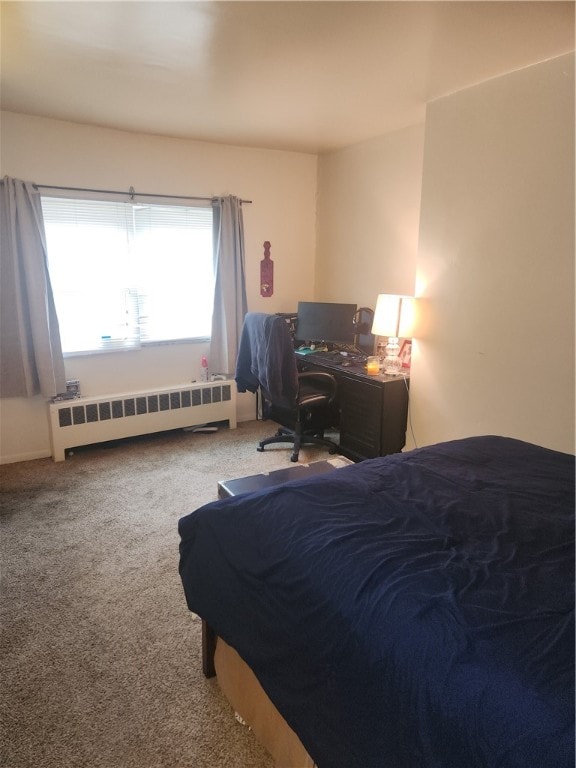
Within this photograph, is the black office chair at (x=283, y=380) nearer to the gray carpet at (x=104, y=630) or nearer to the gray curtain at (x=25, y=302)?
the gray carpet at (x=104, y=630)

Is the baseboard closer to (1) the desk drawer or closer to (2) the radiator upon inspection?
(2) the radiator

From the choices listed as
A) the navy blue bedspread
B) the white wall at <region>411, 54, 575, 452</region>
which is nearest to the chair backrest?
the white wall at <region>411, 54, 575, 452</region>

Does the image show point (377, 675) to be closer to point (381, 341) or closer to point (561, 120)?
point (561, 120)

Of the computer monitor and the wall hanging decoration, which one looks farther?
the wall hanging decoration

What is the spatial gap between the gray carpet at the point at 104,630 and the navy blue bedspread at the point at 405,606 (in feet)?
1.30

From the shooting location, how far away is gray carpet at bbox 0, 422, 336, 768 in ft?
4.91

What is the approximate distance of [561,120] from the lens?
2.32m

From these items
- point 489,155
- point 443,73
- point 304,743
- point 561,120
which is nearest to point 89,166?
point 443,73

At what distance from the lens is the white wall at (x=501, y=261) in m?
2.39

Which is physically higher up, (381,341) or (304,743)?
(381,341)

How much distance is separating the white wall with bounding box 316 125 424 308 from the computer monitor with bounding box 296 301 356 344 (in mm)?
231

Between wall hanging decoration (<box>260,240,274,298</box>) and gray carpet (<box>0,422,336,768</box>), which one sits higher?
wall hanging decoration (<box>260,240,274,298</box>)

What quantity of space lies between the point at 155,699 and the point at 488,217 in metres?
2.78

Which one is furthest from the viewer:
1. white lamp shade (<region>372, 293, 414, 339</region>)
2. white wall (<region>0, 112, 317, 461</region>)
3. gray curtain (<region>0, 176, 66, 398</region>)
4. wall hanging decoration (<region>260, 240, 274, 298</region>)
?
wall hanging decoration (<region>260, 240, 274, 298</region>)
